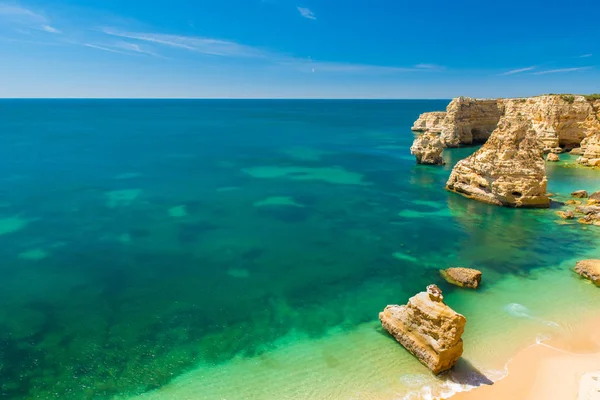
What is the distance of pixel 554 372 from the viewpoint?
13.8m

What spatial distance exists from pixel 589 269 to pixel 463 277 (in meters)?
7.44

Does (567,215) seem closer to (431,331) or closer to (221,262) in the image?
(431,331)

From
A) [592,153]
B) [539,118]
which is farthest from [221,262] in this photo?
[539,118]

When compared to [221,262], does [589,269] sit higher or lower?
higher

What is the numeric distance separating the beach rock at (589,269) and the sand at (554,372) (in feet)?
17.7

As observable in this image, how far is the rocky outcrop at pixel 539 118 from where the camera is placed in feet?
179

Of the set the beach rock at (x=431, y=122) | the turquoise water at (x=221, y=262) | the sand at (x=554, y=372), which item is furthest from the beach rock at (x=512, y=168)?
the beach rock at (x=431, y=122)

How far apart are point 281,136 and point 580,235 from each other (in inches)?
2711

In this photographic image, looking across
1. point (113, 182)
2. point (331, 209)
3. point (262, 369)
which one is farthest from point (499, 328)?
point (113, 182)

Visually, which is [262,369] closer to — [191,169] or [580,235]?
[580,235]

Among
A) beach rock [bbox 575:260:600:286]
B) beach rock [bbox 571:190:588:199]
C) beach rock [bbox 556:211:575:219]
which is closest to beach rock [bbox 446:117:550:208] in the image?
beach rock [bbox 556:211:575:219]

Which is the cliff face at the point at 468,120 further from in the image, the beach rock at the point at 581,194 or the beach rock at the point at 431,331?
the beach rock at the point at 431,331

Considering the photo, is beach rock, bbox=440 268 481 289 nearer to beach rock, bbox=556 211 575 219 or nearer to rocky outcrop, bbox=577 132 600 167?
beach rock, bbox=556 211 575 219

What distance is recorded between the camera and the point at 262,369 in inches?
558
